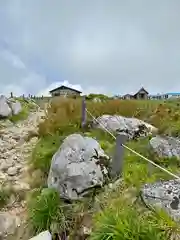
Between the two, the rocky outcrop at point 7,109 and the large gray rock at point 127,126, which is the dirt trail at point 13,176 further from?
the rocky outcrop at point 7,109

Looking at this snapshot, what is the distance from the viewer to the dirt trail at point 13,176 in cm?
621

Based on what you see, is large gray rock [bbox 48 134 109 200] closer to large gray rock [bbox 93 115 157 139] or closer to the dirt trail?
the dirt trail

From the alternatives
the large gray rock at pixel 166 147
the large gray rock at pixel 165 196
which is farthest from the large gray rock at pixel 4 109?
the large gray rock at pixel 165 196

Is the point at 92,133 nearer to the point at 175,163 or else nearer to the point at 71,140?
the point at 71,140

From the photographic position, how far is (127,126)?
9430mm

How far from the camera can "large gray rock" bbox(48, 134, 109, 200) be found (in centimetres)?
592

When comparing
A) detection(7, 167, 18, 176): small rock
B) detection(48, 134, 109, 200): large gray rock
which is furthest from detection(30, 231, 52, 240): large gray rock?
detection(7, 167, 18, 176): small rock

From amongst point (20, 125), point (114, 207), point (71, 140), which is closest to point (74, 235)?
point (114, 207)

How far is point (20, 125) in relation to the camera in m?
16.0

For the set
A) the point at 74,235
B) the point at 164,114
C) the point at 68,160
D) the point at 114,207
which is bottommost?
the point at 74,235

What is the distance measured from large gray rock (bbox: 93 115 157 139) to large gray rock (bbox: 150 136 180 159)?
6.52ft

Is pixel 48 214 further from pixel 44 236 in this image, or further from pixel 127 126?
pixel 127 126

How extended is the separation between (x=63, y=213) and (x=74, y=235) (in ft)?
1.58

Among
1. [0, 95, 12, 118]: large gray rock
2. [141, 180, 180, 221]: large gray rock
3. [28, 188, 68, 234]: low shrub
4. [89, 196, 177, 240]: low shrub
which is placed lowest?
[28, 188, 68, 234]: low shrub
